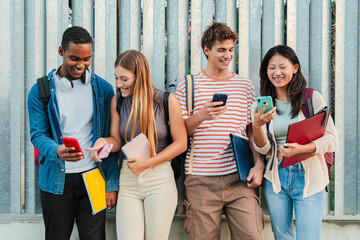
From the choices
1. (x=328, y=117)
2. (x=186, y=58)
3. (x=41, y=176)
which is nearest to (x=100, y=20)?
(x=186, y=58)

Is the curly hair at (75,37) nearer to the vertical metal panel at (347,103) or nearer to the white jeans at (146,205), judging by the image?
the white jeans at (146,205)

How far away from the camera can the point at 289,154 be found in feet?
8.29

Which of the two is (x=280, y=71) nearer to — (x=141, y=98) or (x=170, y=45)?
(x=141, y=98)

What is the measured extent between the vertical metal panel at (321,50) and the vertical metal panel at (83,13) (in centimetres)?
237

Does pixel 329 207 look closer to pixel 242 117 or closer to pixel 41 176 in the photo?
pixel 242 117

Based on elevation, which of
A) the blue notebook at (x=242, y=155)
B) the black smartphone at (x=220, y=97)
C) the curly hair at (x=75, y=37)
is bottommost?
the blue notebook at (x=242, y=155)

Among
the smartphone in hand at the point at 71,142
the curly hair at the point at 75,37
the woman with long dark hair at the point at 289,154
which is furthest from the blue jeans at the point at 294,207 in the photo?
the curly hair at the point at 75,37

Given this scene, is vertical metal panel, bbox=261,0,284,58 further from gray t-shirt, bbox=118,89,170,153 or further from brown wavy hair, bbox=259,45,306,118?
gray t-shirt, bbox=118,89,170,153

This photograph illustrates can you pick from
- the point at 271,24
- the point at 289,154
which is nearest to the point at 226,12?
the point at 271,24

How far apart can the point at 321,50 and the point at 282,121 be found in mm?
1241

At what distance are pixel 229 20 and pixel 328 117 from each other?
1.53 m

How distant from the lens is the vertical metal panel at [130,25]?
353 cm

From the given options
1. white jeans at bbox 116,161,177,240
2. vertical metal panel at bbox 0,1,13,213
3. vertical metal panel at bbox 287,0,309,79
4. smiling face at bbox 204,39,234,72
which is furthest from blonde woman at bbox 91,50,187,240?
vertical metal panel at bbox 287,0,309,79

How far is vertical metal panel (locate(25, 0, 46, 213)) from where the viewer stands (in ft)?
11.5
